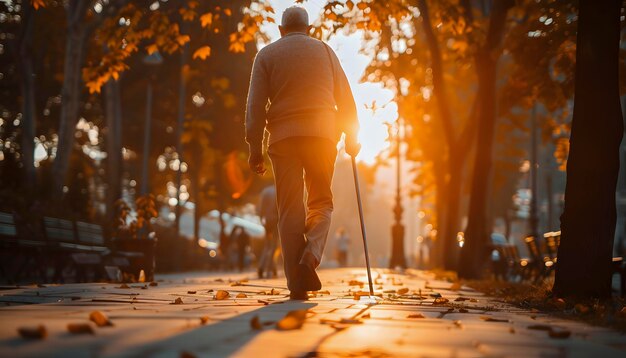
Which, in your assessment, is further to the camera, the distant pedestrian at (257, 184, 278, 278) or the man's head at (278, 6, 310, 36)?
the distant pedestrian at (257, 184, 278, 278)

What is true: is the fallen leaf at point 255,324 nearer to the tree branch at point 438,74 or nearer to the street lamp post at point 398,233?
the tree branch at point 438,74

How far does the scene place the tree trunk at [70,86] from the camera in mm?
21422

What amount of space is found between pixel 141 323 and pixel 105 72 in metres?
8.00

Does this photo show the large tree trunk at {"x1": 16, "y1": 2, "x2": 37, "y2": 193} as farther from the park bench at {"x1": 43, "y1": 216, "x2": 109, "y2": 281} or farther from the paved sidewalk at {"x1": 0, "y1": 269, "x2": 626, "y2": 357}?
the paved sidewalk at {"x1": 0, "y1": 269, "x2": 626, "y2": 357}

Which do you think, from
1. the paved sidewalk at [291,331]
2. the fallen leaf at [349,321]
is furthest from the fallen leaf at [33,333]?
the fallen leaf at [349,321]

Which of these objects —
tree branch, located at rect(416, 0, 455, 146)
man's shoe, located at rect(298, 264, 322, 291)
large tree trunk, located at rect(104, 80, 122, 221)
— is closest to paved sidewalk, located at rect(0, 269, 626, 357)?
man's shoe, located at rect(298, 264, 322, 291)

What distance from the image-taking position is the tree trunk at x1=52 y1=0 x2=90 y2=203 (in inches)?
843

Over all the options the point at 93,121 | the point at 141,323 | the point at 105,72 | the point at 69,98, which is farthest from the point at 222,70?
the point at 141,323

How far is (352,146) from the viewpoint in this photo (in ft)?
27.5

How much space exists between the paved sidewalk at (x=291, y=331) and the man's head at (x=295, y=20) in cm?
232

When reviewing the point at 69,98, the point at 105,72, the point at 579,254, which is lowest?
the point at 579,254

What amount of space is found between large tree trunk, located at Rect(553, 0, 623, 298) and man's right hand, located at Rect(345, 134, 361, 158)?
6.35 ft

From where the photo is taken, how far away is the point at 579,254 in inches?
338

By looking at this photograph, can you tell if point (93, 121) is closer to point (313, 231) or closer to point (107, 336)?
point (313, 231)
